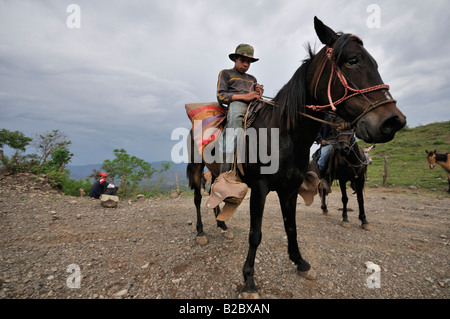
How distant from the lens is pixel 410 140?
878 inches

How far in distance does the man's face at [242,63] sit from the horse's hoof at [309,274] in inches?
135

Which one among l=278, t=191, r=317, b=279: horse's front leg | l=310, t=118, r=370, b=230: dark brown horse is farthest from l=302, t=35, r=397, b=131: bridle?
l=310, t=118, r=370, b=230: dark brown horse

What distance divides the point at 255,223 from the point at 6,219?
6298 mm

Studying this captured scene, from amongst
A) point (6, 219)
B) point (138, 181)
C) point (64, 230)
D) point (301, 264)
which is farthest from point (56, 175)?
point (301, 264)

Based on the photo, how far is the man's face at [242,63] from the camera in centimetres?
313

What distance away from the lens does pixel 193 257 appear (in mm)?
3359

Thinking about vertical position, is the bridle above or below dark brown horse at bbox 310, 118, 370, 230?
above

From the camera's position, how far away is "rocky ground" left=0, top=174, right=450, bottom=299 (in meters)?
2.55

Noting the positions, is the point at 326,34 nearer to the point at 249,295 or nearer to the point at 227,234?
the point at 249,295

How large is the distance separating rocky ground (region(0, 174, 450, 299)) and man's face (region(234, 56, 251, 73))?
3.33m

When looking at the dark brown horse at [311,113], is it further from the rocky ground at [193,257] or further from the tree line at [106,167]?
the tree line at [106,167]

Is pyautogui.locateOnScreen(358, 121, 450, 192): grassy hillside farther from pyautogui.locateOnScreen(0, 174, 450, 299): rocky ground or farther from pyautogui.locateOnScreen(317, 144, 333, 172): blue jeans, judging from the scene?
pyautogui.locateOnScreen(317, 144, 333, 172): blue jeans

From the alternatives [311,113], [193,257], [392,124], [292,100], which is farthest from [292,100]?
[193,257]

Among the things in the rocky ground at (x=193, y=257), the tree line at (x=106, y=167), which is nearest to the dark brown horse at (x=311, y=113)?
the rocky ground at (x=193, y=257)
